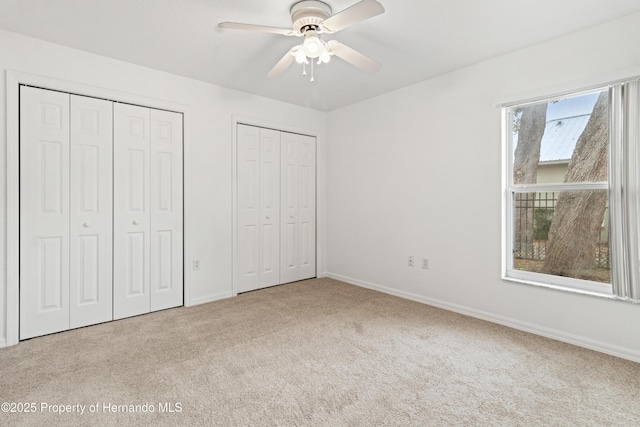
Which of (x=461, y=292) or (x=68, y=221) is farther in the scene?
(x=461, y=292)

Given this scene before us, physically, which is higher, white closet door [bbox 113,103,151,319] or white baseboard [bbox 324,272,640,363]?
white closet door [bbox 113,103,151,319]

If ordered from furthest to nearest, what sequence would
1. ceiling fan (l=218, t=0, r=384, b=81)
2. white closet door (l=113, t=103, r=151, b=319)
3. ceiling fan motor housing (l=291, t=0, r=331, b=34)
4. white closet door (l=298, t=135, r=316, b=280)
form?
white closet door (l=298, t=135, r=316, b=280) < white closet door (l=113, t=103, r=151, b=319) < ceiling fan motor housing (l=291, t=0, r=331, b=34) < ceiling fan (l=218, t=0, r=384, b=81)

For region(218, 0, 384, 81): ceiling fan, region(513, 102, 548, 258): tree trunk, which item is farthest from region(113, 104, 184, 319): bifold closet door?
region(513, 102, 548, 258): tree trunk

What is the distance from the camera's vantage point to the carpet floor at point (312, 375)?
171 cm

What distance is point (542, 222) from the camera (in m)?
2.85

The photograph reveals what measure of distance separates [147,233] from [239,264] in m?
1.11

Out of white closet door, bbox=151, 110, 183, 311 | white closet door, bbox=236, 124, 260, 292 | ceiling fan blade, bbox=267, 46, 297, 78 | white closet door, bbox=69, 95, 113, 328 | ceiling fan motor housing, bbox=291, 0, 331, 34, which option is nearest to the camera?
ceiling fan motor housing, bbox=291, 0, 331, 34

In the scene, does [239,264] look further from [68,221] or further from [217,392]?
[217,392]

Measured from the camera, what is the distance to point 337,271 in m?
4.65

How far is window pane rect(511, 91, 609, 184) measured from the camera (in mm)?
2531

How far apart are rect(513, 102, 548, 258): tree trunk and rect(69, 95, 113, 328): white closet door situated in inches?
149

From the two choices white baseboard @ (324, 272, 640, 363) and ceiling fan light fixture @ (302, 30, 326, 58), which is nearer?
ceiling fan light fixture @ (302, 30, 326, 58)

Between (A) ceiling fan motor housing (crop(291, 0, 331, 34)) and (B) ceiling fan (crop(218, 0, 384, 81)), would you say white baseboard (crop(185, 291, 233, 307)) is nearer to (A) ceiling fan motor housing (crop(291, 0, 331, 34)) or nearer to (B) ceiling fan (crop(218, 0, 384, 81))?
(B) ceiling fan (crop(218, 0, 384, 81))

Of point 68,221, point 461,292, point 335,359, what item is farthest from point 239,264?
point 461,292
